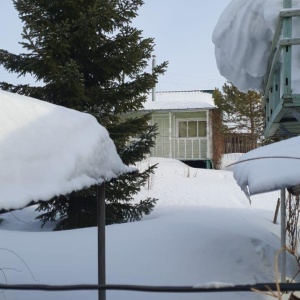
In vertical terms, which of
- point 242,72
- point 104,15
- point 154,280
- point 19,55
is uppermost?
point 104,15

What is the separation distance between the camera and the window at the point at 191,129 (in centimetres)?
2309

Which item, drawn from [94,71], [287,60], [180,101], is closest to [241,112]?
[180,101]

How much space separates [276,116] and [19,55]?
509 cm

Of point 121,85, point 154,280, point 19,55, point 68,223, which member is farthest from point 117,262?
point 19,55

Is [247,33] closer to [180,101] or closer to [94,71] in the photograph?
[94,71]

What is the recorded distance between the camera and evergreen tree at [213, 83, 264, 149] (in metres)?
23.3

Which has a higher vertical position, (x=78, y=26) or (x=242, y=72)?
(x=78, y=26)

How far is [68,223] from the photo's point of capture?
7570 millimetres

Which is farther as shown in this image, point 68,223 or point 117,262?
point 68,223

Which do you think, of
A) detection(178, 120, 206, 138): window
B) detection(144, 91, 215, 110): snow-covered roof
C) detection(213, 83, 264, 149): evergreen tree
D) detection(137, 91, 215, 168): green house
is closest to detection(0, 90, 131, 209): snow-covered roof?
detection(137, 91, 215, 168): green house

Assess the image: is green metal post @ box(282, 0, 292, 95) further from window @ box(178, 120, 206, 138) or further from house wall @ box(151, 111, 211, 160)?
window @ box(178, 120, 206, 138)

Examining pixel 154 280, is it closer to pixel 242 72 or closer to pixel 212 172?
pixel 242 72

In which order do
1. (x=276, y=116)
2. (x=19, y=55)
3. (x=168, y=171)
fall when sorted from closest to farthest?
(x=276, y=116), (x=19, y=55), (x=168, y=171)

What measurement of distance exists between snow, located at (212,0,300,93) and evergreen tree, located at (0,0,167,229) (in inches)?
85.3
